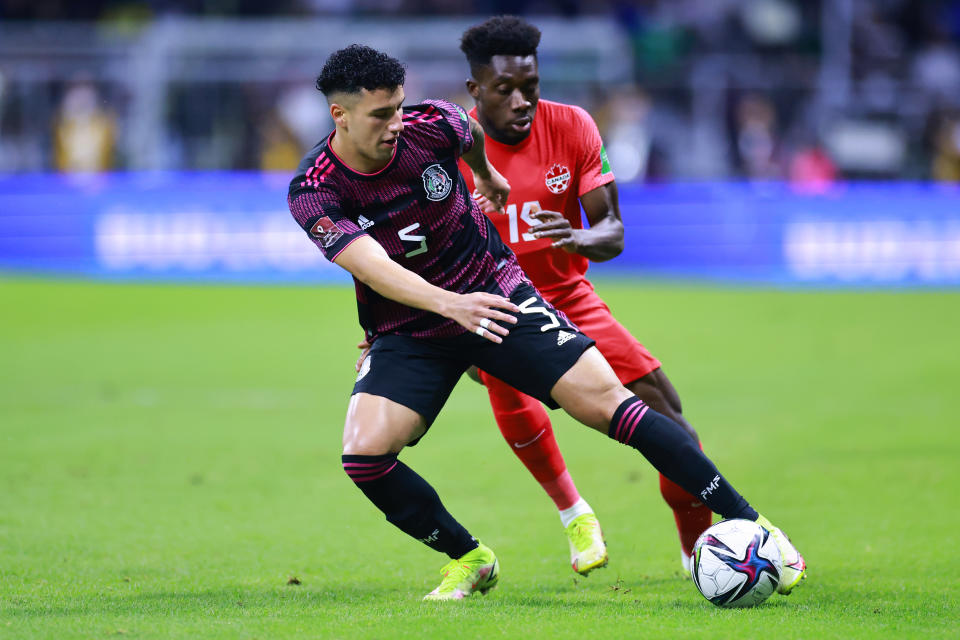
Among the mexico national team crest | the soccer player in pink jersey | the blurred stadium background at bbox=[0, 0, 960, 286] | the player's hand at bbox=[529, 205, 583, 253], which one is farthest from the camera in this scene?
the blurred stadium background at bbox=[0, 0, 960, 286]

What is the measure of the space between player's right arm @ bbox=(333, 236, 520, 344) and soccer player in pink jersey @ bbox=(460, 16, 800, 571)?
1.04 meters

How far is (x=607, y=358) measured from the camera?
19.0 feet

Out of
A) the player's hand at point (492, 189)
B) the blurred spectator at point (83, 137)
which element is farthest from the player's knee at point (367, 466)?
the blurred spectator at point (83, 137)

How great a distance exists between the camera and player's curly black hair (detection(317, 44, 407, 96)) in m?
4.91

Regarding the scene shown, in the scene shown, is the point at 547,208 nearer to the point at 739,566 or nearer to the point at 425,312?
the point at 425,312

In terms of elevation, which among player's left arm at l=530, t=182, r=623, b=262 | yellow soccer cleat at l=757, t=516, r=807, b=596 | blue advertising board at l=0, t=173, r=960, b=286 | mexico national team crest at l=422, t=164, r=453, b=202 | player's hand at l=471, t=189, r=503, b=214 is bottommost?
blue advertising board at l=0, t=173, r=960, b=286

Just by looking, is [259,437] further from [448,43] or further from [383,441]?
[448,43]

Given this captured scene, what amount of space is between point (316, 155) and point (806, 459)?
15.9 feet

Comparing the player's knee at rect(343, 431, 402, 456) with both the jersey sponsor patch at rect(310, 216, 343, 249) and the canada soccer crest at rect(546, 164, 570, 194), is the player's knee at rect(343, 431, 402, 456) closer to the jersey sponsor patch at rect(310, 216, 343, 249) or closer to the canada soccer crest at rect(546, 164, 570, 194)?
the jersey sponsor patch at rect(310, 216, 343, 249)

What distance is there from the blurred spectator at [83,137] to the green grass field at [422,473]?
5014mm

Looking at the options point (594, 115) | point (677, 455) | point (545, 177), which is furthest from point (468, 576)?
point (594, 115)

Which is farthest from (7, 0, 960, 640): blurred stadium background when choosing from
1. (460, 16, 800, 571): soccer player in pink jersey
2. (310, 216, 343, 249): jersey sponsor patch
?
(310, 216, 343, 249): jersey sponsor patch

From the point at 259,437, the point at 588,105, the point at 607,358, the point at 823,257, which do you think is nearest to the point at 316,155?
the point at 607,358

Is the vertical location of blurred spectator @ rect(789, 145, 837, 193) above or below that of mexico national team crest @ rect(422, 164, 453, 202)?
below
